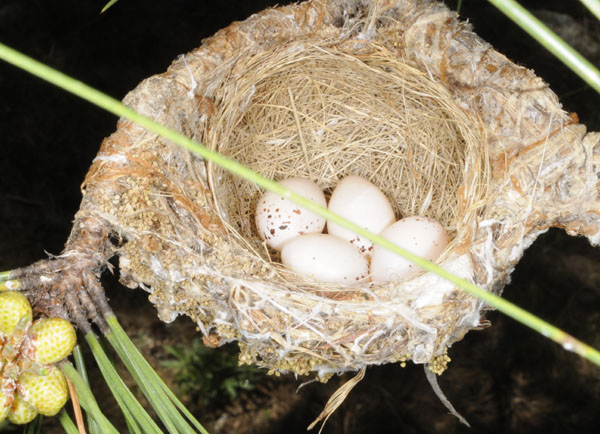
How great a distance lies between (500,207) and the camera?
859 millimetres

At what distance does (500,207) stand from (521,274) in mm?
544

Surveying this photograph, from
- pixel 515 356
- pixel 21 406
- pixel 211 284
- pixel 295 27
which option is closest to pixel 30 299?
pixel 21 406

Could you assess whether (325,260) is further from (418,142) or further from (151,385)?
(151,385)

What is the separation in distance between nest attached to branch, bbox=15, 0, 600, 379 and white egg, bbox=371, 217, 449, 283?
6 cm

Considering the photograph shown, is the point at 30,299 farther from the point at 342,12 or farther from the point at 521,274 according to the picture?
the point at 521,274

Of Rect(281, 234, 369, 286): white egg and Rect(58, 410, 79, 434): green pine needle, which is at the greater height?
Rect(281, 234, 369, 286): white egg

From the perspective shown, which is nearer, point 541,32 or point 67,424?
point 541,32

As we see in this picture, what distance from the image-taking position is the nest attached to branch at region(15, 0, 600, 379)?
81 centimetres

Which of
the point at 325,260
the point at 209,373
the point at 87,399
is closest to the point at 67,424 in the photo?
the point at 87,399

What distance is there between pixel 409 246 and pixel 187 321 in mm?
584

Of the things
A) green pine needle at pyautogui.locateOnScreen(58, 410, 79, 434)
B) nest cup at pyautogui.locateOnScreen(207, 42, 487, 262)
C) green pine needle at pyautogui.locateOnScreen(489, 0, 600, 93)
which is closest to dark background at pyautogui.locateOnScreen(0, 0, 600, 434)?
nest cup at pyautogui.locateOnScreen(207, 42, 487, 262)

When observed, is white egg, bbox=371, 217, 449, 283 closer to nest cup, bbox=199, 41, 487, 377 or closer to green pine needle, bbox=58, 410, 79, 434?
nest cup, bbox=199, 41, 487, 377

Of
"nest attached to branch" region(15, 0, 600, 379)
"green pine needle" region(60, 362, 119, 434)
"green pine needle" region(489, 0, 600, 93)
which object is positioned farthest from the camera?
"nest attached to branch" region(15, 0, 600, 379)

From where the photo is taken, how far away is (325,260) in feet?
3.25
